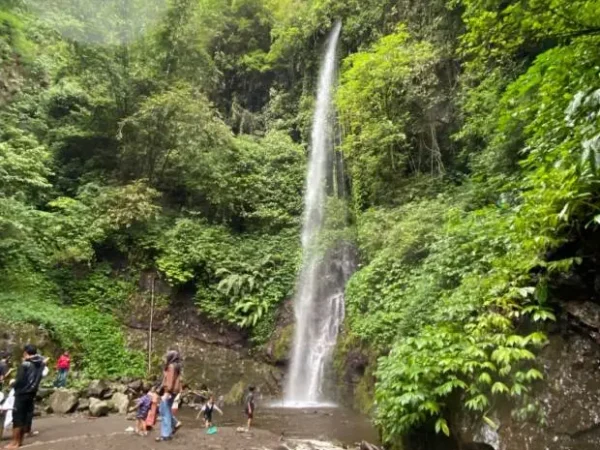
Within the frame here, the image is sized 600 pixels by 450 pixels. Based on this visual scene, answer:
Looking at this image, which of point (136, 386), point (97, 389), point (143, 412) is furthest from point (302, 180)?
point (143, 412)

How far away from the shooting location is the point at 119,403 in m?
10.0

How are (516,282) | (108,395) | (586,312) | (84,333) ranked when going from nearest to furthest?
1. (586,312)
2. (516,282)
3. (108,395)
4. (84,333)

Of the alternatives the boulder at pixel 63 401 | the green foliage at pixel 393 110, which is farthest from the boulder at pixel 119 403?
the green foliage at pixel 393 110

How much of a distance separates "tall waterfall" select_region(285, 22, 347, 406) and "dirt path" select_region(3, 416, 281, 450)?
4.97 metres

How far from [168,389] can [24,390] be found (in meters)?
2.05

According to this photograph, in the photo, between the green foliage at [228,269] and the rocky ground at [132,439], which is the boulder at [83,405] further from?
the green foliage at [228,269]

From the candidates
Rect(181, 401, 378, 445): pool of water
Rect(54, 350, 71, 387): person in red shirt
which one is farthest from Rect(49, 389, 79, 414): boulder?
Rect(181, 401, 378, 445): pool of water

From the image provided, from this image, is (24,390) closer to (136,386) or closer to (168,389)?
(168,389)

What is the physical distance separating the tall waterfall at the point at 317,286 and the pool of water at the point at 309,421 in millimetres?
1475

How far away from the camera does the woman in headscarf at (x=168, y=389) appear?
22.6 ft

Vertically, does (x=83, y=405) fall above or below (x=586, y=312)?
below

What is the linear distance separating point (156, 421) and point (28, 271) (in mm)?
9387

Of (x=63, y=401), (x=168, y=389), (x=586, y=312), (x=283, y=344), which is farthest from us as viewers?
(x=283, y=344)

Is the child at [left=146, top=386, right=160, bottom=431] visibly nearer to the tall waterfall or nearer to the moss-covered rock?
the tall waterfall
